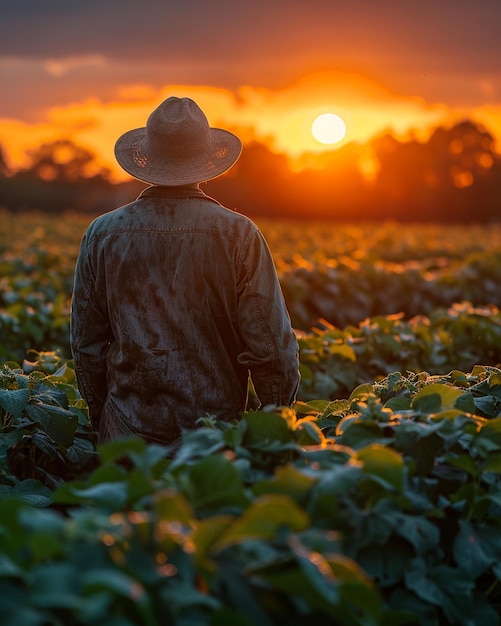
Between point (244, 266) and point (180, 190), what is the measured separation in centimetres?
40

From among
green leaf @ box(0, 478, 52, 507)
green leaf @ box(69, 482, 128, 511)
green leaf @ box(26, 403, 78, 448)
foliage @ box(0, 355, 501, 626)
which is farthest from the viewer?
green leaf @ box(26, 403, 78, 448)

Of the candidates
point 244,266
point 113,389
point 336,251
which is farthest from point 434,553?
point 336,251

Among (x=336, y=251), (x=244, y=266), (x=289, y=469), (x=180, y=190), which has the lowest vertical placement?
(x=336, y=251)

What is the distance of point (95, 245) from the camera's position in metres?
3.48

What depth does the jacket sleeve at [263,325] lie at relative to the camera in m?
3.35

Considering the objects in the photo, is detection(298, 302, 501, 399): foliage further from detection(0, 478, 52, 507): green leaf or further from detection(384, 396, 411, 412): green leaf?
detection(384, 396, 411, 412): green leaf

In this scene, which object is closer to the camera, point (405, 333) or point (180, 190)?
point (180, 190)

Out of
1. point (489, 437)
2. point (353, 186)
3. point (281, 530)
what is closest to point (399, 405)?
point (489, 437)

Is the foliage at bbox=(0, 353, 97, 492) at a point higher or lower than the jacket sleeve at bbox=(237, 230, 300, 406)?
lower

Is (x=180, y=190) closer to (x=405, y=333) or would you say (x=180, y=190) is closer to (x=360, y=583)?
(x=360, y=583)

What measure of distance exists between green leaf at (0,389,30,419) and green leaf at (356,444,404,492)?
1.92 meters

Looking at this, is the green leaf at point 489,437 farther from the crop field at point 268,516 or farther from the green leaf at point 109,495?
the green leaf at point 109,495

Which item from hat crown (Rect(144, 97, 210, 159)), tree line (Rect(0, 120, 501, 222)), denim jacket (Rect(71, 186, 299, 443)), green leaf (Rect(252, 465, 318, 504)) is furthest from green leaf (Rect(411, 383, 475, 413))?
tree line (Rect(0, 120, 501, 222))

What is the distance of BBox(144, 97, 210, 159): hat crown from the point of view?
3.44 m
